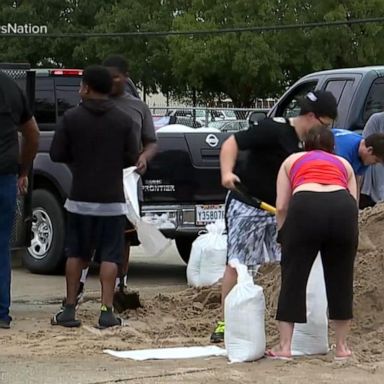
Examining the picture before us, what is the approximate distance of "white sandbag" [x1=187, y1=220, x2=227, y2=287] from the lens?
28.8ft

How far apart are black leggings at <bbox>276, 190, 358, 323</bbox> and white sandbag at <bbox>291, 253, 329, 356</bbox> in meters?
0.18

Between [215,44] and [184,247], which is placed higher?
[215,44]

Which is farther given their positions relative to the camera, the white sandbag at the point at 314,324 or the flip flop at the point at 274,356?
the white sandbag at the point at 314,324

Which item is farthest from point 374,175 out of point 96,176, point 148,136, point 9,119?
point 9,119

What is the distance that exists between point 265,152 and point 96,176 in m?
1.30

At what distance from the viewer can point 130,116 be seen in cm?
754

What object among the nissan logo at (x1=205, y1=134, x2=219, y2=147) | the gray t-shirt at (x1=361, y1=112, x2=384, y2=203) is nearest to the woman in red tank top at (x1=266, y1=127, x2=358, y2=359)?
the gray t-shirt at (x1=361, y1=112, x2=384, y2=203)

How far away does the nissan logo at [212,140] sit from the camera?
998cm

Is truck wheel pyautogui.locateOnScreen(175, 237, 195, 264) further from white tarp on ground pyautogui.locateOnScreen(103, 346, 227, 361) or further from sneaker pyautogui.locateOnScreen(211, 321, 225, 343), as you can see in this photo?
white tarp on ground pyautogui.locateOnScreen(103, 346, 227, 361)

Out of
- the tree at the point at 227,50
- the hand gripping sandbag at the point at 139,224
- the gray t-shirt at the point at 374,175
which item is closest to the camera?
the hand gripping sandbag at the point at 139,224

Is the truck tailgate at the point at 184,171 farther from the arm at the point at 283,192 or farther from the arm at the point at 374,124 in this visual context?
the arm at the point at 283,192

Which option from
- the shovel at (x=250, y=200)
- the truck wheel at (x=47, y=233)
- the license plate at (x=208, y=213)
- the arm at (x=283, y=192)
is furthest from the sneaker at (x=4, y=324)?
the license plate at (x=208, y=213)

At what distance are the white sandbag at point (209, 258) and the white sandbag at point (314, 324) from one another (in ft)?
8.32

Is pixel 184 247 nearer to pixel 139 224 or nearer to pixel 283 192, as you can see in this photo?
pixel 139 224
